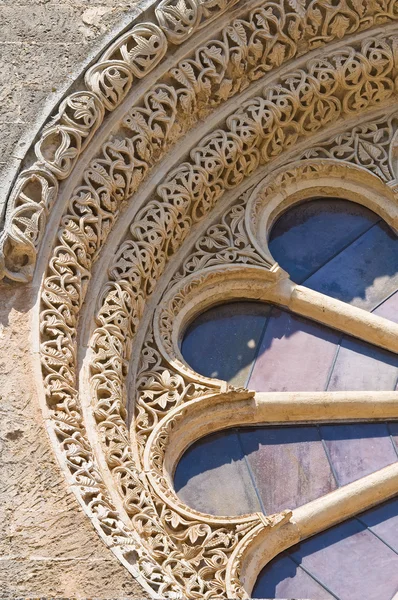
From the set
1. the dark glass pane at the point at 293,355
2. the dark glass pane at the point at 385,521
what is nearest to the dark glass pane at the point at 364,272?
the dark glass pane at the point at 293,355

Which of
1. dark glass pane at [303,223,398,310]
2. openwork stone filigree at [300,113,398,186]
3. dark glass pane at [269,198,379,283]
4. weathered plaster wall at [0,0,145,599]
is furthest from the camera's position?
openwork stone filigree at [300,113,398,186]

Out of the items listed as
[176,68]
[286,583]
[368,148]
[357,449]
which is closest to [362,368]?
[357,449]

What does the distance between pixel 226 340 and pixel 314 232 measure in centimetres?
109

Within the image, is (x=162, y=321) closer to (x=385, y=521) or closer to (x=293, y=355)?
(x=293, y=355)

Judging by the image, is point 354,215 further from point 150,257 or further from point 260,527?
point 260,527

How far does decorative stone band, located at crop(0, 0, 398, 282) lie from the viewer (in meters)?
8.70

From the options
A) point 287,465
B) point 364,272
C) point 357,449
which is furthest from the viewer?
point 364,272

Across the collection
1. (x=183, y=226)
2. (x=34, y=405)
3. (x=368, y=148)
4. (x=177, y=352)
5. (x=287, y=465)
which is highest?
(x=368, y=148)

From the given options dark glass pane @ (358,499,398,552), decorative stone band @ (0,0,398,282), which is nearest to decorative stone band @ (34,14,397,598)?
decorative stone band @ (0,0,398,282)

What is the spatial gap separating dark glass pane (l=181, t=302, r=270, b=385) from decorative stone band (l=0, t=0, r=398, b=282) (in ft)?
3.12

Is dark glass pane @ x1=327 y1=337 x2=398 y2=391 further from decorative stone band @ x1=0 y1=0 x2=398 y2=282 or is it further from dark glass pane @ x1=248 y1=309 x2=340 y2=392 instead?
decorative stone band @ x1=0 y1=0 x2=398 y2=282

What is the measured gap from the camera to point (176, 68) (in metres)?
9.62

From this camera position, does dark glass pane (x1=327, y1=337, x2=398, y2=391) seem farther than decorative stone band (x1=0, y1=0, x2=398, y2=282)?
Yes

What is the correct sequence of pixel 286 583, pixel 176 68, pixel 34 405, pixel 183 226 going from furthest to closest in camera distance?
1. pixel 176 68
2. pixel 183 226
3. pixel 286 583
4. pixel 34 405
